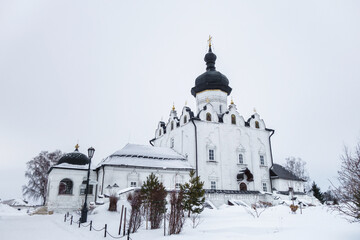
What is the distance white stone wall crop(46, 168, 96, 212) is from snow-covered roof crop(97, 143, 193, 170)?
7.07 ft

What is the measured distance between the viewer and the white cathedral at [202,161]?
2359 centimetres

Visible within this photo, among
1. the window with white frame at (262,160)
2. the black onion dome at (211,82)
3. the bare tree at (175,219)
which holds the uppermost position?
the black onion dome at (211,82)

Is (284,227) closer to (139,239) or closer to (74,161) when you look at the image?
(139,239)

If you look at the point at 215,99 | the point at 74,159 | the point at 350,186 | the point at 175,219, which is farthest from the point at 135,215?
the point at 215,99

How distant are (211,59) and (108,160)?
764 inches

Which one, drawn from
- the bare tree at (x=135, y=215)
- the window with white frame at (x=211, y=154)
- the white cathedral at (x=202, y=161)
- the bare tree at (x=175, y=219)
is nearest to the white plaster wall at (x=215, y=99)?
the white cathedral at (x=202, y=161)

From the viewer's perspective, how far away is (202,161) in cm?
2781

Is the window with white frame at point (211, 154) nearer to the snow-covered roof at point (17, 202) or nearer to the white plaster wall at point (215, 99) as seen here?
the white plaster wall at point (215, 99)

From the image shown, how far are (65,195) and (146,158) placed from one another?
7698 mm

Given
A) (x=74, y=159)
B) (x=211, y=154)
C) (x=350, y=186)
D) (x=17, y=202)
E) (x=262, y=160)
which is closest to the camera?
(x=350, y=186)

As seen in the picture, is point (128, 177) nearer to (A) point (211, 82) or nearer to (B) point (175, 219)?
(B) point (175, 219)

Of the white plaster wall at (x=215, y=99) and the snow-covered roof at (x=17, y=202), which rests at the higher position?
the white plaster wall at (x=215, y=99)

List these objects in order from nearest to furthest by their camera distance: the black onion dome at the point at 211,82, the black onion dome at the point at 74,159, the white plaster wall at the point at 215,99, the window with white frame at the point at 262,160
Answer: the black onion dome at the point at 74,159 → the window with white frame at the point at 262,160 → the white plaster wall at the point at 215,99 → the black onion dome at the point at 211,82

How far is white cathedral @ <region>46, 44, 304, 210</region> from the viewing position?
23.6m
